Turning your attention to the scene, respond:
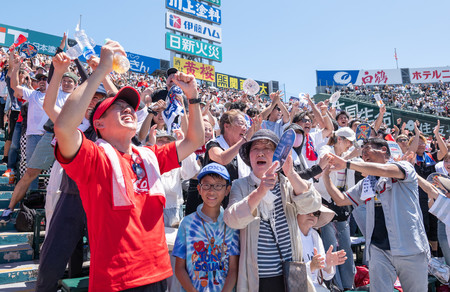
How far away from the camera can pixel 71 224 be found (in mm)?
2564

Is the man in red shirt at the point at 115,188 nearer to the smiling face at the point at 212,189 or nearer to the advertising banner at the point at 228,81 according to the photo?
the smiling face at the point at 212,189

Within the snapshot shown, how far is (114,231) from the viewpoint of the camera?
5.55 ft

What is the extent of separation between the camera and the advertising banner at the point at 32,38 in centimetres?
2128

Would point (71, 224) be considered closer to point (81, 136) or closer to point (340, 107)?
point (81, 136)

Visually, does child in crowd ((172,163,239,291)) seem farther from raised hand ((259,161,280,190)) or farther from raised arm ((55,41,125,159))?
raised arm ((55,41,125,159))

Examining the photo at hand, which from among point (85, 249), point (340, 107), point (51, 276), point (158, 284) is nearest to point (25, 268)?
point (85, 249)

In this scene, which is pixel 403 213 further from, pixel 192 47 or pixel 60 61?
pixel 192 47

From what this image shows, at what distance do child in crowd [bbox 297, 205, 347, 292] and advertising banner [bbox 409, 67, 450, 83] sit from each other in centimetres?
4820

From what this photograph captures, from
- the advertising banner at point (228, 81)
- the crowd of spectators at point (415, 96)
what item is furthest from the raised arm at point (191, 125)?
the advertising banner at point (228, 81)

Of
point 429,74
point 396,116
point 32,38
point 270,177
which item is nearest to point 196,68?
point 32,38

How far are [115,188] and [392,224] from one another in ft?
9.06

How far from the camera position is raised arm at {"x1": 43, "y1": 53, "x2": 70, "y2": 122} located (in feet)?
5.98

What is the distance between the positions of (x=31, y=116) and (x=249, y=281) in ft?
13.2

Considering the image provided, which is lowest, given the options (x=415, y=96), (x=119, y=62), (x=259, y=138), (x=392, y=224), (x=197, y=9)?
(x=392, y=224)
